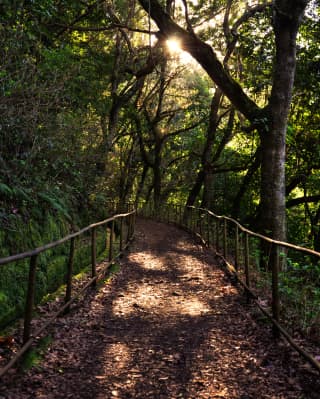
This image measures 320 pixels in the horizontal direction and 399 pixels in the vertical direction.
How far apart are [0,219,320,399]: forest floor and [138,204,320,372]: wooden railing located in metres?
0.26

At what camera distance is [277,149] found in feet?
37.7

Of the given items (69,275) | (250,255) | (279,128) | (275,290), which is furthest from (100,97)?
(275,290)

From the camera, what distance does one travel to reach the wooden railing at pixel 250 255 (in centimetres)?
564

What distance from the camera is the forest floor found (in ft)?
14.0

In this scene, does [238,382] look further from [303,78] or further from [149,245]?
[303,78]

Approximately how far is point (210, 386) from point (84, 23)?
15089 millimetres

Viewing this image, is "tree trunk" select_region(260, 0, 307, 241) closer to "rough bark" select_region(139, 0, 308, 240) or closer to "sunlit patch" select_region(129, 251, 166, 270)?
"rough bark" select_region(139, 0, 308, 240)

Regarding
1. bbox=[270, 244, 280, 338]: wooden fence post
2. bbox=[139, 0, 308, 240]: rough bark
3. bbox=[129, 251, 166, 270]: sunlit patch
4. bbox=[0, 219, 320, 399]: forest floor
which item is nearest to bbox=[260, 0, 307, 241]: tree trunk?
bbox=[139, 0, 308, 240]: rough bark

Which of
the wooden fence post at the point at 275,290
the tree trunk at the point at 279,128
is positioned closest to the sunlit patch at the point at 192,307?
the wooden fence post at the point at 275,290

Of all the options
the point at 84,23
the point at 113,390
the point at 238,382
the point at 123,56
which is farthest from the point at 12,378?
the point at 123,56

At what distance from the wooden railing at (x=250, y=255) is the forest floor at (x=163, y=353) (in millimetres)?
257

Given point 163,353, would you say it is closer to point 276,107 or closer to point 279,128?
point 279,128

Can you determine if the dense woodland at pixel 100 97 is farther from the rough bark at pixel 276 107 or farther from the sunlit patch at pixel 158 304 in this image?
the sunlit patch at pixel 158 304

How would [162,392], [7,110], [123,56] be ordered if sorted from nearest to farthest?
[162,392] → [7,110] → [123,56]
